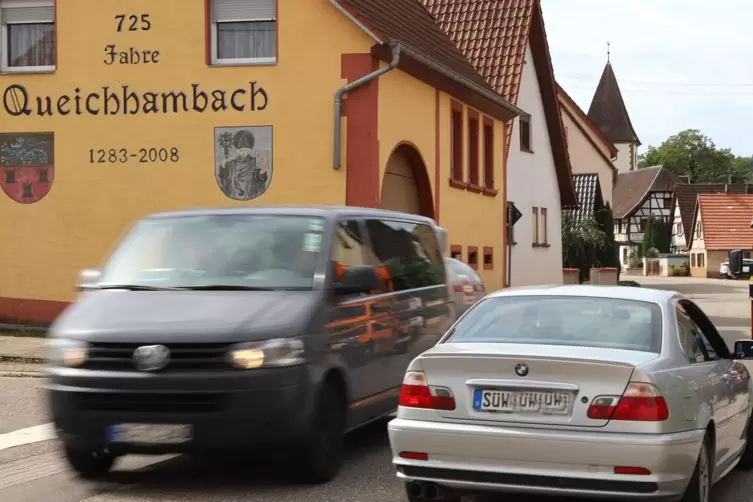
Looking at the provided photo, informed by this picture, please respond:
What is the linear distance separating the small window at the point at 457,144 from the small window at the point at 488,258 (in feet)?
10.9

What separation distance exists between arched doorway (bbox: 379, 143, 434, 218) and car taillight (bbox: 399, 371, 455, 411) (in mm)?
14928

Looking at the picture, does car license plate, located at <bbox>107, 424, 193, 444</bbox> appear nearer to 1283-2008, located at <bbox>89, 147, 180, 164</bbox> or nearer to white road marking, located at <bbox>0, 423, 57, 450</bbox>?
white road marking, located at <bbox>0, 423, 57, 450</bbox>

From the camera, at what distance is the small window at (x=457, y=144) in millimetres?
26906

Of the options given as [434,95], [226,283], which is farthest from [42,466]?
[434,95]

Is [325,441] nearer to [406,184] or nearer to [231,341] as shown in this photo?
[231,341]

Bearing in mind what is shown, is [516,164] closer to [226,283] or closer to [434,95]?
[434,95]

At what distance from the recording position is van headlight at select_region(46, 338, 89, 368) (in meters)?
7.73

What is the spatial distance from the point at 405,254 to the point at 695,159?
5886 inches

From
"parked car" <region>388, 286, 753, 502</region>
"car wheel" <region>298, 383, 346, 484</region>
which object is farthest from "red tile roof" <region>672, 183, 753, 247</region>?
"parked car" <region>388, 286, 753, 502</region>

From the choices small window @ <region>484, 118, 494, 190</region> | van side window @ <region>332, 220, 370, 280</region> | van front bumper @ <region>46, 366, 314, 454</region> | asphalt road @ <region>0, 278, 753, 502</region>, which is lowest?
asphalt road @ <region>0, 278, 753, 502</region>

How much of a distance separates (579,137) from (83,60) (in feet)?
152

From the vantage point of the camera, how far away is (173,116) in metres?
21.5

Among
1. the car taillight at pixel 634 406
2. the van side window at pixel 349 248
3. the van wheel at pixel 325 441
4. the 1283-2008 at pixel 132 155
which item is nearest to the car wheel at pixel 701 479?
the car taillight at pixel 634 406

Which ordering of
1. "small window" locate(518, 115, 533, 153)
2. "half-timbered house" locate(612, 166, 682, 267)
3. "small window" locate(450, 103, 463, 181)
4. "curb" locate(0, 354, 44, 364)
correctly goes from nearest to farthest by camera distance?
"curb" locate(0, 354, 44, 364)
"small window" locate(450, 103, 463, 181)
"small window" locate(518, 115, 533, 153)
"half-timbered house" locate(612, 166, 682, 267)
